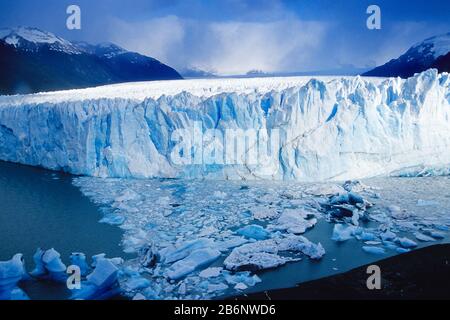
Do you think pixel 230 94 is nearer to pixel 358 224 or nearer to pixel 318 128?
pixel 318 128

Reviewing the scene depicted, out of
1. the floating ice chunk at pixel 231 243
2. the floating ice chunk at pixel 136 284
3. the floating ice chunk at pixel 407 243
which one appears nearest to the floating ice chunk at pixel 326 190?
the floating ice chunk at pixel 407 243

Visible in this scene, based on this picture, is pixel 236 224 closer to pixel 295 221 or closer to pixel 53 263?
pixel 295 221

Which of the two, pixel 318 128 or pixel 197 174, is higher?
pixel 318 128

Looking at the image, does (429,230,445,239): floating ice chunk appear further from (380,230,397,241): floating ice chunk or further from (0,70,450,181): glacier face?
(0,70,450,181): glacier face

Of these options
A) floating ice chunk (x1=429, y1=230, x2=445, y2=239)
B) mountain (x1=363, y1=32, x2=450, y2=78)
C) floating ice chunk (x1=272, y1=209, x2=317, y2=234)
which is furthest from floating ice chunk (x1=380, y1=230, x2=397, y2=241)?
mountain (x1=363, y1=32, x2=450, y2=78)

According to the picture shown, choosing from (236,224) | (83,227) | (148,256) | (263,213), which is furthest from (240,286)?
(83,227)

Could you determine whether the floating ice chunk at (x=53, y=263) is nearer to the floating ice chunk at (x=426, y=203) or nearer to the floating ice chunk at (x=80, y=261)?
the floating ice chunk at (x=80, y=261)

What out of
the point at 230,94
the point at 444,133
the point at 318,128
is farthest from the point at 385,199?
the point at 230,94

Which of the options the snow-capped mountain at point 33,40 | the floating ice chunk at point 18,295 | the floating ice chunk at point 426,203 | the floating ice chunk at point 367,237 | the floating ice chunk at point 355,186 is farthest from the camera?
the snow-capped mountain at point 33,40
